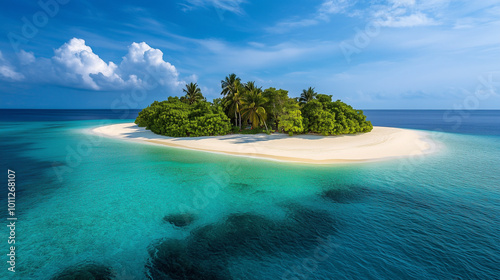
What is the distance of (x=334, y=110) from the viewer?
46.9 meters

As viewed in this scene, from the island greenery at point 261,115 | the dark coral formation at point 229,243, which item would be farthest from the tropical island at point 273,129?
the dark coral formation at point 229,243

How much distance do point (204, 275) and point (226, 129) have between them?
38.9m

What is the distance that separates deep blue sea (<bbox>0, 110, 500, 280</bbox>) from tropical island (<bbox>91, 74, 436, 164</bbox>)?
9447 millimetres

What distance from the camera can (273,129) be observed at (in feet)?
174

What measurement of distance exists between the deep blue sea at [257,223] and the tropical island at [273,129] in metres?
9.45

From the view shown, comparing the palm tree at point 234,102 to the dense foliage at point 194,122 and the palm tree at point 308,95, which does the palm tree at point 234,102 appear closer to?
the dense foliage at point 194,122

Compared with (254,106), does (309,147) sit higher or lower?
lower

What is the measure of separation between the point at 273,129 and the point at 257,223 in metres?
40.8

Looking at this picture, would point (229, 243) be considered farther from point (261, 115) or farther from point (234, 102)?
point (234, 102)

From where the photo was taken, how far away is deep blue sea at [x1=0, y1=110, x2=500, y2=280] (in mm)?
9805

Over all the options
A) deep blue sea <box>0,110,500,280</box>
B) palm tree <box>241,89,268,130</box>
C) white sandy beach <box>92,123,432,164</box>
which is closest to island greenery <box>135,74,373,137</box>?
palm tree <box>241,89,268,130</box>

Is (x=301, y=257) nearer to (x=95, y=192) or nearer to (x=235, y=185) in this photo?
(x=235, y=185)

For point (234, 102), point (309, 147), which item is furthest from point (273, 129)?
point (309, 147)

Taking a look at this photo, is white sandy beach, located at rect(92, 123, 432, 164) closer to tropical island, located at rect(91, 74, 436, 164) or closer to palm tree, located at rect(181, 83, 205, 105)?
tropical island, located at rect(91, 74, 436, 164)
